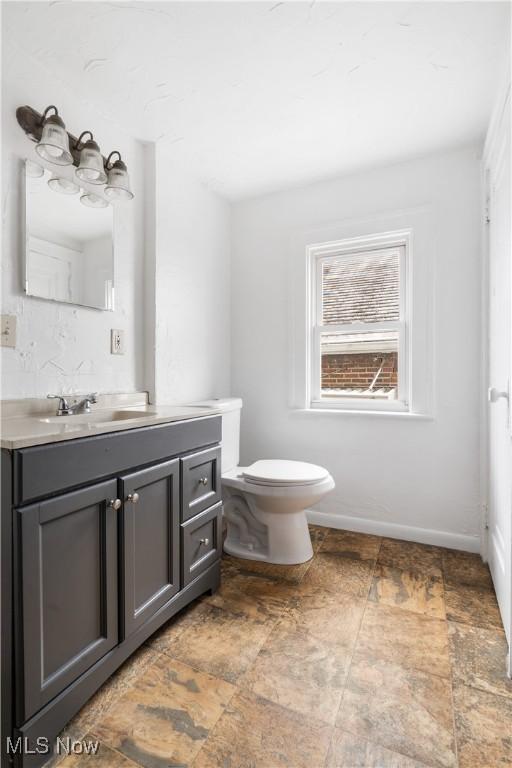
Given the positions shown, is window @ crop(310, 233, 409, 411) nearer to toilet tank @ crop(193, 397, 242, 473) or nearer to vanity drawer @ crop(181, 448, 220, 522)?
toilet tank @ crop(193, 397, 242, 473)

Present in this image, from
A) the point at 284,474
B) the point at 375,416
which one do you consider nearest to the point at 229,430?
the point at 284,474

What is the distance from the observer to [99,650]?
113cm

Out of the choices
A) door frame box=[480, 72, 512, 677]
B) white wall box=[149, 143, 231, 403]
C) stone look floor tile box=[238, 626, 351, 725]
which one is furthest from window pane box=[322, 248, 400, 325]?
stone look floor tile box=[238, 626, 351, 725]

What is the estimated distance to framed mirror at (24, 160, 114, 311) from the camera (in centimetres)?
151

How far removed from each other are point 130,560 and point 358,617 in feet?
3.15

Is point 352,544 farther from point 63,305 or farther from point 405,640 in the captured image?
point 63,305

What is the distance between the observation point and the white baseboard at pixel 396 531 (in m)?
2.15

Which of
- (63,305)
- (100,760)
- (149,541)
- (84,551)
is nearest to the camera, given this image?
(100,760)

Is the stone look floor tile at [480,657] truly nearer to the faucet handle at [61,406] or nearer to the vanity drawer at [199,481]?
the vanity drawer at [199,481]

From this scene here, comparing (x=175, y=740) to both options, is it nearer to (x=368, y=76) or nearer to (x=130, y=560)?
(x=130, y=560)

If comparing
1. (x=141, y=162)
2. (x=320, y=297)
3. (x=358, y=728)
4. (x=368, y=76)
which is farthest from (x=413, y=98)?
(x=358, y=728)

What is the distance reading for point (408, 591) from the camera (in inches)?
69.1

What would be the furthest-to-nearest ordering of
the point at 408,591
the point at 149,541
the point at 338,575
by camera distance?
the point at 338,575 < the point at 408,591 < the point at 149,541

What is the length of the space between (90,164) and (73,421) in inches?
41.5
